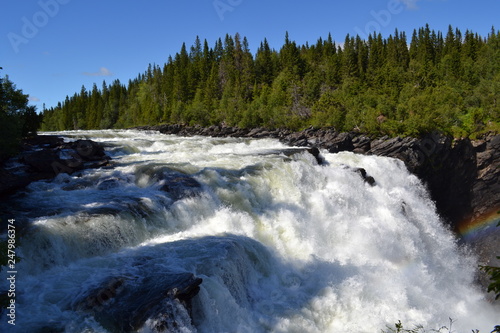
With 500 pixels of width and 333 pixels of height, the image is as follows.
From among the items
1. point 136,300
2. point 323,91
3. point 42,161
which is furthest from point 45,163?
point 323,91

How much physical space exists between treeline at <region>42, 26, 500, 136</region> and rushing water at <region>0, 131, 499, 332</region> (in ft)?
67.9

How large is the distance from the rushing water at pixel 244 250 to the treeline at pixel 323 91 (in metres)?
20.7

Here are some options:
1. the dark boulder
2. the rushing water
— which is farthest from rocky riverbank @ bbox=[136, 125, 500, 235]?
the dark boulder

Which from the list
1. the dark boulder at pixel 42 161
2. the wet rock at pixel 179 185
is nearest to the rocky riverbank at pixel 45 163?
the dark boulder at pixel 42 161

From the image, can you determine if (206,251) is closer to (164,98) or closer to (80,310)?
(80,310)

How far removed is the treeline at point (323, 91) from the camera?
42250 mm

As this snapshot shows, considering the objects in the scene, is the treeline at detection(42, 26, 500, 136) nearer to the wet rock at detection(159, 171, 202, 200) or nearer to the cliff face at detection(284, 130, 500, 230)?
the cliff face at detection(284, 130, 500, 230)

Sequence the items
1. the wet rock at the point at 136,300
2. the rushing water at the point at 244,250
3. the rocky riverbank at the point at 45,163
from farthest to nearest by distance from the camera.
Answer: the rocky riverbank at the point at 45,163 < the rushing water at the point at 244,250 < the wet rock at the point at 136,300

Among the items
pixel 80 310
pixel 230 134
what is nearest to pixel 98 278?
pixel 80 310

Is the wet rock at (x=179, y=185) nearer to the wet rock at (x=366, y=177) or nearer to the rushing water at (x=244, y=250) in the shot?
the rushing water at (x=244, y=250)

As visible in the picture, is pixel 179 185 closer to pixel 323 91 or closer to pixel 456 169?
pixel 456 169

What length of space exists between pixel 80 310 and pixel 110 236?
4114mm

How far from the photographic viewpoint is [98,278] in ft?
32.2

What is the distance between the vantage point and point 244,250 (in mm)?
12633
